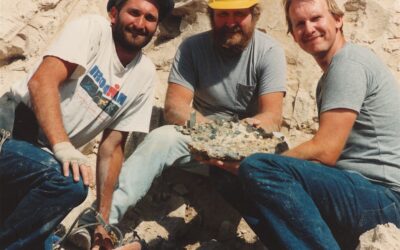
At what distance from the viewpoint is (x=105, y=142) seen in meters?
3.52

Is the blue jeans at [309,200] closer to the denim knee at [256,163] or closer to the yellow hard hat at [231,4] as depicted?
the denim knee at [256,163]

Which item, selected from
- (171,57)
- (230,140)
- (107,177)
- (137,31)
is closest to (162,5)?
(137,31)

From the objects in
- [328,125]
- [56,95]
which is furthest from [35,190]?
[328,125]

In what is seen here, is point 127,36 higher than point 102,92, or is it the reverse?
point 127,36

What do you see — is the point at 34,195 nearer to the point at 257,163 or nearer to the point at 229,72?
the point at 257,163

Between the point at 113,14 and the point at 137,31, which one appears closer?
the point at 137,31

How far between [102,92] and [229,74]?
38.9 inches

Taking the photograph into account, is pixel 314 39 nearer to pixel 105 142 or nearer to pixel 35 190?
pixel 105 142

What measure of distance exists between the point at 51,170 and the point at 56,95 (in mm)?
409

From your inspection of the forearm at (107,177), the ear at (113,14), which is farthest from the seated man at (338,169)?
the ear at (113,14)

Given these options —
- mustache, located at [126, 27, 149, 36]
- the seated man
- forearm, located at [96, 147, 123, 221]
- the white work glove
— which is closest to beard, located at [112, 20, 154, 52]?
mustache, located at [126, 27, 149, 36]

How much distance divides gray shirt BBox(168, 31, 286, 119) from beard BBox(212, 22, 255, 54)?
2.2 inches

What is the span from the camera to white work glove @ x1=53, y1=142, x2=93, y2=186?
2.90 m

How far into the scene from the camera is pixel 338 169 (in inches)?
116
